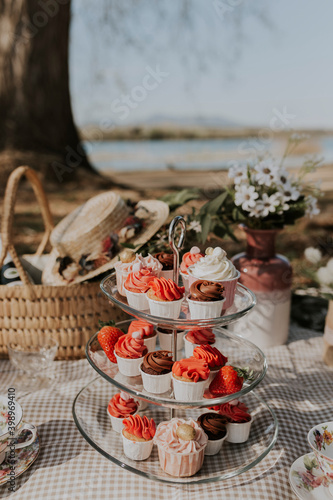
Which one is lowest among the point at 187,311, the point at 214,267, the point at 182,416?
the point at 182,416

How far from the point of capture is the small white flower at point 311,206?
5.63ft

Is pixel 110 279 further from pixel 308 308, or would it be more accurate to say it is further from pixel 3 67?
pixel 3 67

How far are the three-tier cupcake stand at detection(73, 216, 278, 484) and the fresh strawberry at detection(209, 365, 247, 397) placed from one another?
31 millimetres

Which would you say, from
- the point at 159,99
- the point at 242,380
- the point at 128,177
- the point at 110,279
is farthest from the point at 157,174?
the point at 242,380

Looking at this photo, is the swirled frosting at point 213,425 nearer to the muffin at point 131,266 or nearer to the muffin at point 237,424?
the muffin at point 237,424

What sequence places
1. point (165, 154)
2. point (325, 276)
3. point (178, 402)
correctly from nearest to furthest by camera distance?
point (178, 402) < point (325, 276) < point (165, 154)

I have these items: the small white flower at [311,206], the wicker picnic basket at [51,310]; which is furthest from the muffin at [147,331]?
the small white flower at [311,206]

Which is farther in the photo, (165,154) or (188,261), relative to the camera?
(165,154)

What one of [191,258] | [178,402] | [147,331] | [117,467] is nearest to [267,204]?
[191,258]

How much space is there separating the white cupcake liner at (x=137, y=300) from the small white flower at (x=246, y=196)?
69 cm

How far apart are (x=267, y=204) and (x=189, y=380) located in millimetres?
873

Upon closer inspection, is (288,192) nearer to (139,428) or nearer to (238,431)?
(238,431)

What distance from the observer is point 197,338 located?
1302 millimetres

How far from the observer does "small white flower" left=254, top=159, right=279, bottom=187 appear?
5.40ft
